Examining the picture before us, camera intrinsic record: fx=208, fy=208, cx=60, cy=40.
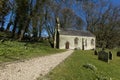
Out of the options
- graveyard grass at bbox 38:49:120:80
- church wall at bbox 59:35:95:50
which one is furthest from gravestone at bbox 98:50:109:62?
church wall at bbox 59:35:95:50

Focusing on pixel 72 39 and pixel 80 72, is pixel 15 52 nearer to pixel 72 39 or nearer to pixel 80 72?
pixel 80 72

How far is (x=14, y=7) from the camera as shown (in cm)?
4012

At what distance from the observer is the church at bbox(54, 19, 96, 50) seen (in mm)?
53125

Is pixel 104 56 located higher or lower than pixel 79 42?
lower

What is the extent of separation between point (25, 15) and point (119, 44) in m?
43.7

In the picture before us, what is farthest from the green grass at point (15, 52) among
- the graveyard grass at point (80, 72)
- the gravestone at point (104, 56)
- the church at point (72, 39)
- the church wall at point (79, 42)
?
the church wall at point (79, 42)

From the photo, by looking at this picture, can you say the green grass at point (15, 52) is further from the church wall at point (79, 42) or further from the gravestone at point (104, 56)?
the church wall at point (79, 42)

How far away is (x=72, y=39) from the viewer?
55.6 m

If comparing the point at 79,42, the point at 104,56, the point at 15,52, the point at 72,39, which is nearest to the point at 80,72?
the point at 15,52

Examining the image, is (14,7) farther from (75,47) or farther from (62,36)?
(75,47)

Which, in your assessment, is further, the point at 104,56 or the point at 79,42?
the point at 79,42

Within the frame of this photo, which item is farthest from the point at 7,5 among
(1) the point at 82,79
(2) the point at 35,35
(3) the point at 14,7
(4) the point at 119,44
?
(4) the point at 119,44

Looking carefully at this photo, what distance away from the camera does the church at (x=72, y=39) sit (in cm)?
5312

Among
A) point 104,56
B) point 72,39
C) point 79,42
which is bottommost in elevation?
point 104,56
